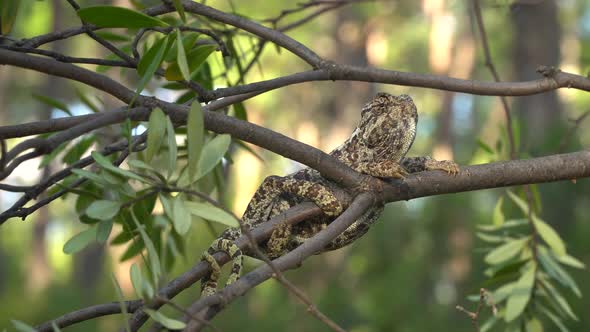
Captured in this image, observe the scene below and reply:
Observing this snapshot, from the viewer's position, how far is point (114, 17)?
2381 mm

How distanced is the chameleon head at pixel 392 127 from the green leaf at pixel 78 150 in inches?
56.8

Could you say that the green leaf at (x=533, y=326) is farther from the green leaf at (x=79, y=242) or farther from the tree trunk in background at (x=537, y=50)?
the tree trunk in background at (x=537, y=50)

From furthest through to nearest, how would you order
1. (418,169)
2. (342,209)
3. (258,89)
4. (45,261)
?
(45,261), (418,169), (342,209), (258,89)

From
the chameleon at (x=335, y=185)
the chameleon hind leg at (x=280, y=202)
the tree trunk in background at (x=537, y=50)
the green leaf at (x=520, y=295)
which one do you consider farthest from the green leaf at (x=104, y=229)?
the tree trunk in background at (x=537, y=50)

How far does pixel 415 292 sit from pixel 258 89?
6.98 meters

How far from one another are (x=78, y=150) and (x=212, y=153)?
7.08ft

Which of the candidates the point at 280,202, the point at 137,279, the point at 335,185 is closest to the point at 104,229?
the point at 137,279

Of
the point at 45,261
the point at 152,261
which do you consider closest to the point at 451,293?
the point at 152,261

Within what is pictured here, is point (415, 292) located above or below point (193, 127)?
above

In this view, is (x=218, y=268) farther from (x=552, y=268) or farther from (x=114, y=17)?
(x=552, y=268)

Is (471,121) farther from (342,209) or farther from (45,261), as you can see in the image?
(342,209)

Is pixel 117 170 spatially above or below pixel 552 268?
below

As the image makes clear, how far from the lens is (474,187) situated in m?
2.90

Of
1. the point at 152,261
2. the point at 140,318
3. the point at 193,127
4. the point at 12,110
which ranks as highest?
the point at 12,110
